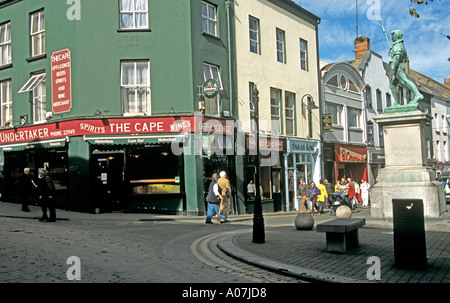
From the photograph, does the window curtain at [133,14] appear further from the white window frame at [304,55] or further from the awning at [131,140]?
the white window frame at [304,55]

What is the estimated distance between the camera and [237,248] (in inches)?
377

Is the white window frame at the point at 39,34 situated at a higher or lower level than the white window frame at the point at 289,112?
higher

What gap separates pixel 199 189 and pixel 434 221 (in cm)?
952

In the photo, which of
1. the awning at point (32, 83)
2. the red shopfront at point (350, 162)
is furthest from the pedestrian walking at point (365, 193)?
the awning at point (32, 83)

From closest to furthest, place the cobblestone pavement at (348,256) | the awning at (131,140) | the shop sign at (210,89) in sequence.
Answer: the cobblestone pavement at (348,256) < the awning at (131,140) < the shop sign at (210,89)

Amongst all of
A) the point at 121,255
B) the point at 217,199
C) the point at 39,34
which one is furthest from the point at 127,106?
the point at 121,255

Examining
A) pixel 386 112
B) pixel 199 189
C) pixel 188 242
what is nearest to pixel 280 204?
pixel 199 189

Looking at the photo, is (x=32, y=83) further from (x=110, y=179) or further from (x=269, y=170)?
(x=269, y=170)

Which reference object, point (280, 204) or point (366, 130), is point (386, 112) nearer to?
point (280, 204)

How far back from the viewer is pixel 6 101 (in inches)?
880

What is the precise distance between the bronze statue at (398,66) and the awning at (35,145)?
43.5ft

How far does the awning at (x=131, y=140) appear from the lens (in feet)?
60.2

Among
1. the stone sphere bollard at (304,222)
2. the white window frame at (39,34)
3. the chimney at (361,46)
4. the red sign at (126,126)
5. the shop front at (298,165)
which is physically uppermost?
the chimney at (361,46)

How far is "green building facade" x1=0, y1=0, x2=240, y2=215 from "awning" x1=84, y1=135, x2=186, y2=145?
4 cm
